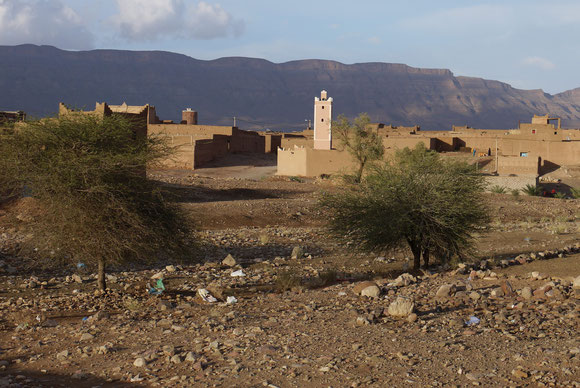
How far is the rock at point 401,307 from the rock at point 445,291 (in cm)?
115

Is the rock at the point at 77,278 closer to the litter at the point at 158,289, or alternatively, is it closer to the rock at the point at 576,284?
the litter at the point at 158,289

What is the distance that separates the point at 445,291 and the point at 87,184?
569 cm

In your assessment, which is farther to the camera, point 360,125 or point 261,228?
point 360,125

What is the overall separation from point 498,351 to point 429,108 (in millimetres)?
177288

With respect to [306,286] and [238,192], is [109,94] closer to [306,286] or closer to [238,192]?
[238,192]

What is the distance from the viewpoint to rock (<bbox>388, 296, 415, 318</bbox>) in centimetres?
840

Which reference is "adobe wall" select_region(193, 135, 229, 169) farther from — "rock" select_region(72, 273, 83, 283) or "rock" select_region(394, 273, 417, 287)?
"rock" select_region(394, 273, 417, 287)

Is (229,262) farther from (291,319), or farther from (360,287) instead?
(291,319)

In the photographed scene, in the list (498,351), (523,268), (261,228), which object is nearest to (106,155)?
(498,351)

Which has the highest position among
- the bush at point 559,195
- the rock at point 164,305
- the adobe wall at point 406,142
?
the adobe wall at point 406,142

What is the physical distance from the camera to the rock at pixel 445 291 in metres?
9.54

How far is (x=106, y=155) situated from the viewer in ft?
34.4

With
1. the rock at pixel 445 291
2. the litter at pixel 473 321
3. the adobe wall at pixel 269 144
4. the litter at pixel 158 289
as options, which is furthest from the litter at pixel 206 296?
the adobe wall at pixel 269 144

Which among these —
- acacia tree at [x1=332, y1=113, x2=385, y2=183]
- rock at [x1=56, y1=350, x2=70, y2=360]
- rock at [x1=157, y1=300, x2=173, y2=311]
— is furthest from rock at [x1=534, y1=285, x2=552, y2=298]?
acacia tree at [x1=332, y1=113, x2=385, y2=183]
